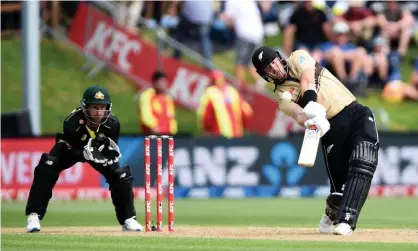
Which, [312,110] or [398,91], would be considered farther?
[398,91]

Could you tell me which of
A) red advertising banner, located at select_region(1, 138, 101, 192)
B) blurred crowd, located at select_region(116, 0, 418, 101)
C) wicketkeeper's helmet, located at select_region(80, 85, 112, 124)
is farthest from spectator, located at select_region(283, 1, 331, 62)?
wicketkeeper's helmet, located at select_region(80, 85, 112, 124)

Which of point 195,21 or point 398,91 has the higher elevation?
point 195,21

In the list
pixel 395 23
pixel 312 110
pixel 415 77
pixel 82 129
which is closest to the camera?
pixel 312 110

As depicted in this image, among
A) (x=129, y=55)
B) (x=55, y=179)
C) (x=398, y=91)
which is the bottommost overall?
(x=55, y=179)

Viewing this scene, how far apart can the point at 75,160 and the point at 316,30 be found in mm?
12437

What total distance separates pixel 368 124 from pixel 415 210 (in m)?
5.81

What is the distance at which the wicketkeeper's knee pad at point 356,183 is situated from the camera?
12.3 m

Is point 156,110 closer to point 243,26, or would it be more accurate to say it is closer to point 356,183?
point 243,26

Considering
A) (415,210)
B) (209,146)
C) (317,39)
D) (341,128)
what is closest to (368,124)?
(341,128)

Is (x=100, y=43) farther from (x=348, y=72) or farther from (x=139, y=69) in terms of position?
(x=348, y=72)

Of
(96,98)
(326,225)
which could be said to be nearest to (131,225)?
(96,98)

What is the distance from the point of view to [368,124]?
12570 millimetres

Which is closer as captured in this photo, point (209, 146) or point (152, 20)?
point (209, 146)

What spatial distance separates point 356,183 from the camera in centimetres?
1236
